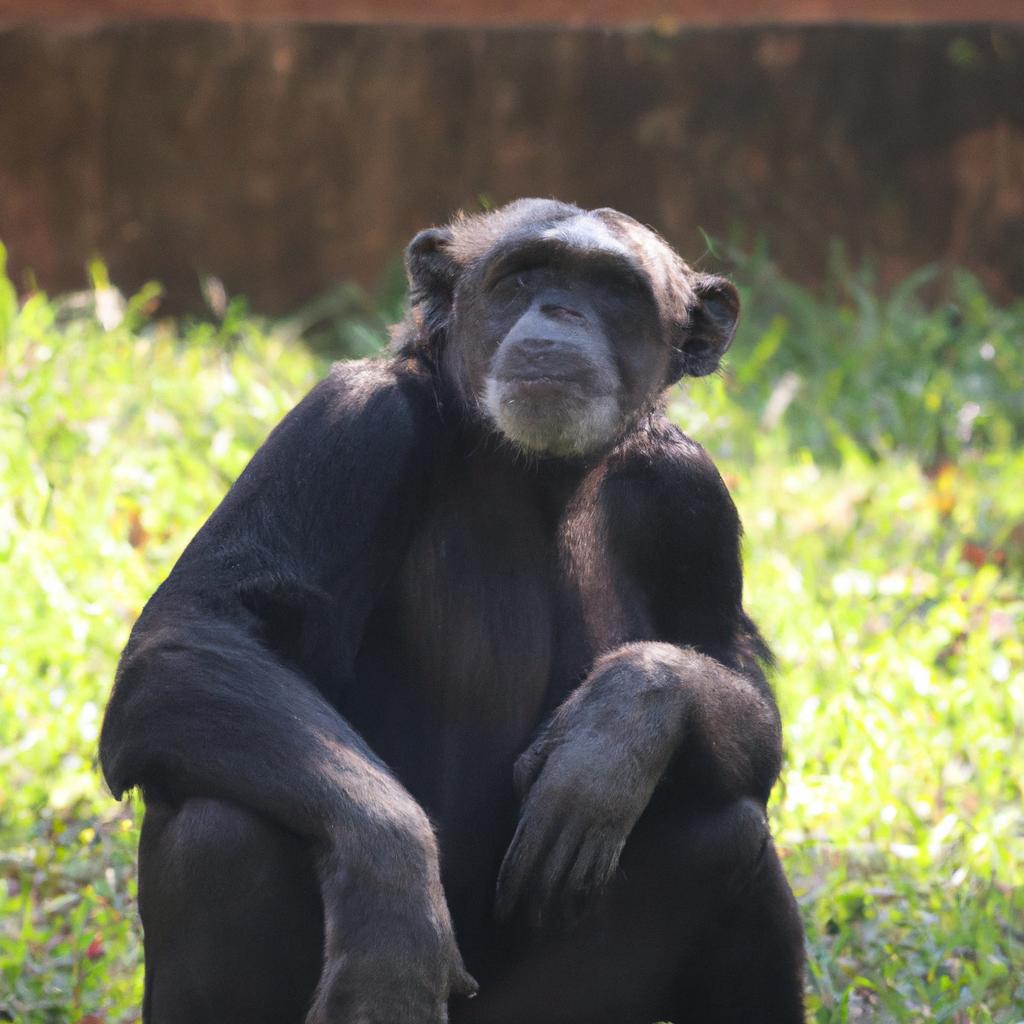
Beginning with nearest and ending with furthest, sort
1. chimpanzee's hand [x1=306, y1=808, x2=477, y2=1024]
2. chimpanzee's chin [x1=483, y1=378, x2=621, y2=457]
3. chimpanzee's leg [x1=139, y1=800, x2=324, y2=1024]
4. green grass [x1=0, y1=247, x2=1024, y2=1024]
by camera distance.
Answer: chimpanzee's hand [x1=306, y1=808, x2=477, y2=1024], chimpanzee's leg [x1=139, y1=800, x2=324, y2=1024], chimpanzee's chin [x1=483, y1=378, x2=621, y2=457], green grass [x1=0, y1=247, x2=1024, y2=1024]

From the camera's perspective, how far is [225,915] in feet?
11.5

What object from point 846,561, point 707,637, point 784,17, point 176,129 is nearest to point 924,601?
point 846,561

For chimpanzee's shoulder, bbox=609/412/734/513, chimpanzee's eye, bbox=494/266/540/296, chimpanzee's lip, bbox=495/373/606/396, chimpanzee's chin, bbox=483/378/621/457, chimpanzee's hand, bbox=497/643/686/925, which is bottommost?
chimpanzee's hand, bbox=497/643/686/925

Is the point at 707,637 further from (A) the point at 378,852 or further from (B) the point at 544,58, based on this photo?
(B) the point at 544,58

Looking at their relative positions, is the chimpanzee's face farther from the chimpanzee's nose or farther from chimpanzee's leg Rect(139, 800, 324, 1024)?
chimpanzee's leg Rect(139, 800, 324, 1024)

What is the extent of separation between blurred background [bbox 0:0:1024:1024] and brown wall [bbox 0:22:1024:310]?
0.02 meters

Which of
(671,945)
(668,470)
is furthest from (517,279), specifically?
(671,945)

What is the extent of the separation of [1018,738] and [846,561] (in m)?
1.41

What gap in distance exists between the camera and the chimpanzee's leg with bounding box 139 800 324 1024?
11.4ft

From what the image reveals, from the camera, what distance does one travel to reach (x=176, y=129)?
10.0 meters

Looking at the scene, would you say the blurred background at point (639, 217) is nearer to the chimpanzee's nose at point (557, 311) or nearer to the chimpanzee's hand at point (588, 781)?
the chimpanzee's hand at point (588, 781)

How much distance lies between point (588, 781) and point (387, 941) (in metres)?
0.61

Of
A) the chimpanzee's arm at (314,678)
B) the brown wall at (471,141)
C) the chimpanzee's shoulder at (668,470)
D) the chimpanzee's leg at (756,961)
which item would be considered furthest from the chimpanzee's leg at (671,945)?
the brown wall at (471,141)

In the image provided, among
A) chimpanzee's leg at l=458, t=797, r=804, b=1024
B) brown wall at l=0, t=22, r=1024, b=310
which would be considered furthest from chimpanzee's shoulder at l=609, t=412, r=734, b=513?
brown wall at l=0, t=22, r=1024, b=310
